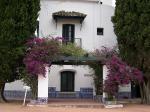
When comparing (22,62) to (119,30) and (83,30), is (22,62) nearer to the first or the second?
(119,30)

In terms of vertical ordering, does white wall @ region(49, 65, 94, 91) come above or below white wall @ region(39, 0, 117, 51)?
below

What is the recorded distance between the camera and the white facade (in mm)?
38625

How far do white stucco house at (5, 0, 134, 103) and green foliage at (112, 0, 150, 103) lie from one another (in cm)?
720

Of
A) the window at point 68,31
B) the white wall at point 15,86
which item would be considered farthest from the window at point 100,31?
the white wall at point 15,86

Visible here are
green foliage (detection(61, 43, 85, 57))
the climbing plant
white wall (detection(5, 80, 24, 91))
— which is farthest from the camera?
white wall (detection(5, 80, 24, 91))

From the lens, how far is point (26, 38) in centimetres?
3033

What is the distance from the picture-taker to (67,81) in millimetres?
39031

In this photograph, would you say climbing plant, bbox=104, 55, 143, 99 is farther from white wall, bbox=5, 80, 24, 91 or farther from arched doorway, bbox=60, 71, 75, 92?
white wall, bbox=5, 80, 24, 91

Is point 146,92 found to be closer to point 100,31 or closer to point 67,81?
point 67,81

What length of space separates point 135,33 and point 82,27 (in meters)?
9.39

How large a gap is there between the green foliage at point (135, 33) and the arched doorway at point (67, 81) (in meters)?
8.48

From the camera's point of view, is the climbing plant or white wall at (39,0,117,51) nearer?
the climbing plant

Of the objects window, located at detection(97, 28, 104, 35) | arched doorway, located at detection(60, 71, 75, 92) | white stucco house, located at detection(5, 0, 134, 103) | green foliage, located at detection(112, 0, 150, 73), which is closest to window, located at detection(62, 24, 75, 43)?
white stucco house, located at detection(5, 0, 134, 103)

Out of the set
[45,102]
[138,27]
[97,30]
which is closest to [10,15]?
[45,102]
